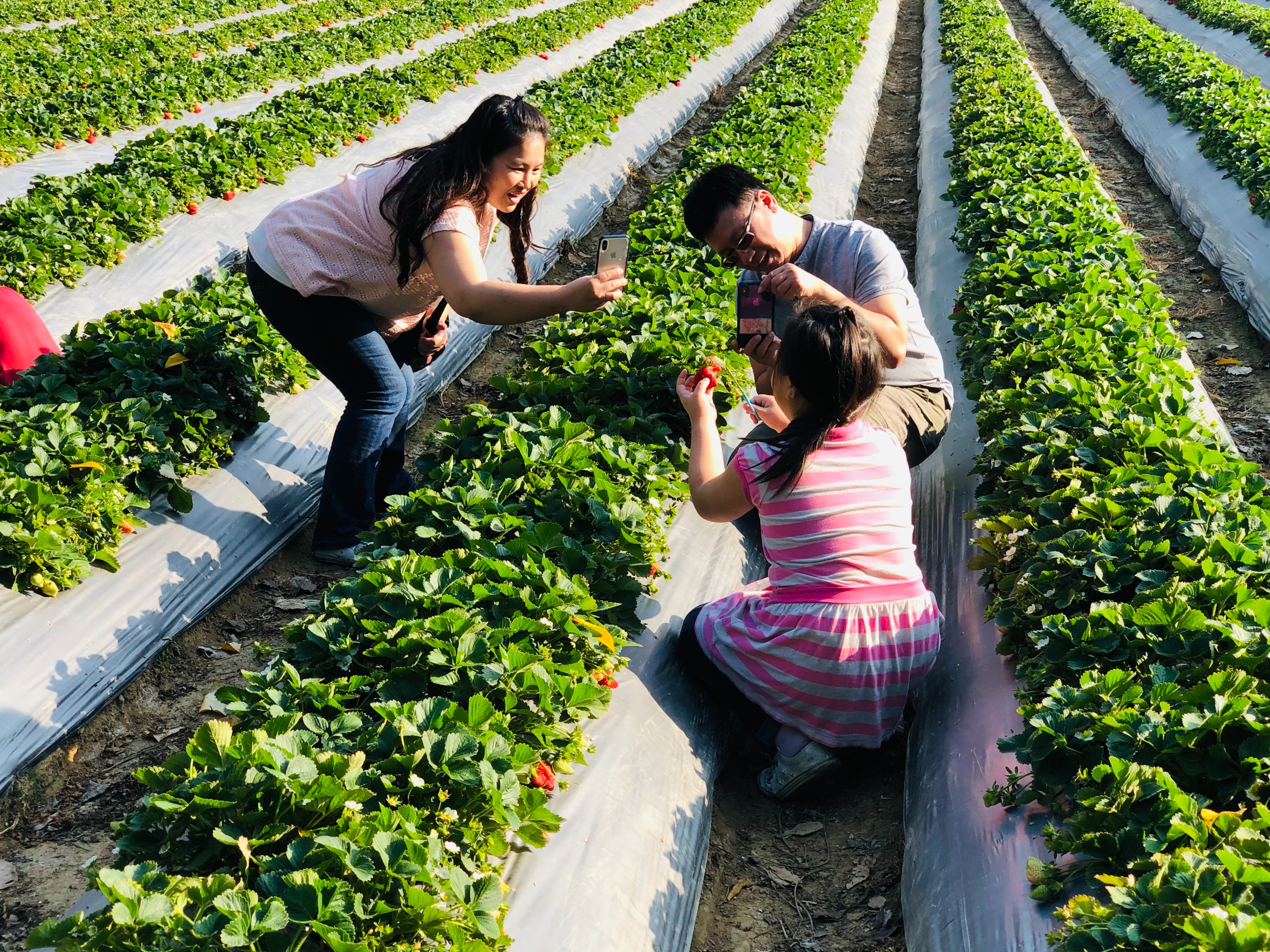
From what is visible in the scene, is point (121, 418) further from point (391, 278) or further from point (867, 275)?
point (867, 275)

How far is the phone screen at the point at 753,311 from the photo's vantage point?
3.79m

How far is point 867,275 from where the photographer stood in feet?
12.5

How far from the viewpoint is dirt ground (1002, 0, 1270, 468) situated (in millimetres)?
→ 5656

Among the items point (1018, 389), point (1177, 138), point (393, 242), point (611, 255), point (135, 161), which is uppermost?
point (135, 161)

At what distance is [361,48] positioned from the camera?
13398mm

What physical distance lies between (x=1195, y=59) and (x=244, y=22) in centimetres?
1254

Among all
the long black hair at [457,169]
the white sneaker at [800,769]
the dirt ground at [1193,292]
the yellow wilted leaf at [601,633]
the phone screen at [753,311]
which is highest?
the long black hair at [457,169]

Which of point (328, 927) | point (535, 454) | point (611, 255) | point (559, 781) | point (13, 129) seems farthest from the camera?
point (13, 129)

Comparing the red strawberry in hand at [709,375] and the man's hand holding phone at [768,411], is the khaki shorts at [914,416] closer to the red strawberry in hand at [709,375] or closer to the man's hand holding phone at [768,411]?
the man's hand holding phone at [768,411]

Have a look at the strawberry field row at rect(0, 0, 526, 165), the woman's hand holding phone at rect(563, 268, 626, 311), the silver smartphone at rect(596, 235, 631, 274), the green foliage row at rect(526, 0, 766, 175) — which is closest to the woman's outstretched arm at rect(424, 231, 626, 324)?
the woman's hand holding phone at rect(563, 268, 626, 311)

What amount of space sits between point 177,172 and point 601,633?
563 centimetres

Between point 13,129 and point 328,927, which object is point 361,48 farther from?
point 328,927

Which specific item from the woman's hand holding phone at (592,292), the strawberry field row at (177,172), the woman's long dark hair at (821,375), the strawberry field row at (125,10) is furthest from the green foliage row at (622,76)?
the strawberry field row at (125,10)

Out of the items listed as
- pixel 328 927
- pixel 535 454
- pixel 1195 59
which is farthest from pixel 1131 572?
pixel 1195 59
